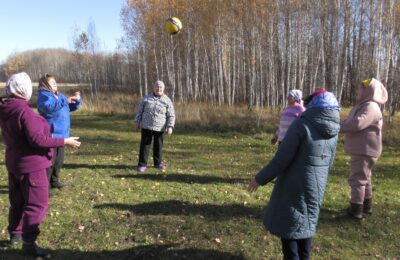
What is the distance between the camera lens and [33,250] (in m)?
4.45

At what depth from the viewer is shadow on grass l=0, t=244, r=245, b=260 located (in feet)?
15.1

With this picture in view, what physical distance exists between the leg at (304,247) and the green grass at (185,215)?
94 centimetres

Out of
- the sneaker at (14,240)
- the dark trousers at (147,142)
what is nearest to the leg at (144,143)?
the dark trousers at (147,142)

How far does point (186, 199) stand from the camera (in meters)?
6.84

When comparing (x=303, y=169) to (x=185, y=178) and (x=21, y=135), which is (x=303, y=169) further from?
(x=185, y=178)

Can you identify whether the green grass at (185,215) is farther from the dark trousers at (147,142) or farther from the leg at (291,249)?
the leg at (291,249)

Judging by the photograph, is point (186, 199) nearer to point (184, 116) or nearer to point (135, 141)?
point (135, 141)

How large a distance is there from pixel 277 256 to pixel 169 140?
9.89 meters

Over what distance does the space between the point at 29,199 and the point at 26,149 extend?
568 millimetres

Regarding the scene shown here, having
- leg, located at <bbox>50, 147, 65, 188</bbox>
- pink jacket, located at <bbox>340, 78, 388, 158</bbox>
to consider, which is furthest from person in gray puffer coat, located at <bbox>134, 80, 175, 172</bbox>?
pink jacket, located at <bbox>340, 78, 388, 158</bbox>

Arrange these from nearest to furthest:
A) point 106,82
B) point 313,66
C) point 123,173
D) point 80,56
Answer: point 123,173 → point 313,66 → point 80,56 → point 106,82

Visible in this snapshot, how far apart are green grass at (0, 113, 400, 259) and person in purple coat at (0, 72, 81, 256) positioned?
64 cm

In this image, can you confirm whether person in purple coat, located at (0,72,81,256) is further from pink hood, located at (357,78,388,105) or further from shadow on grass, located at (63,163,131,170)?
shadow on grass, located at (63,163,131,170)

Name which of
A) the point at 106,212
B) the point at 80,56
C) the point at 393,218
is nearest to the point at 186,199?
the point at 106,212
